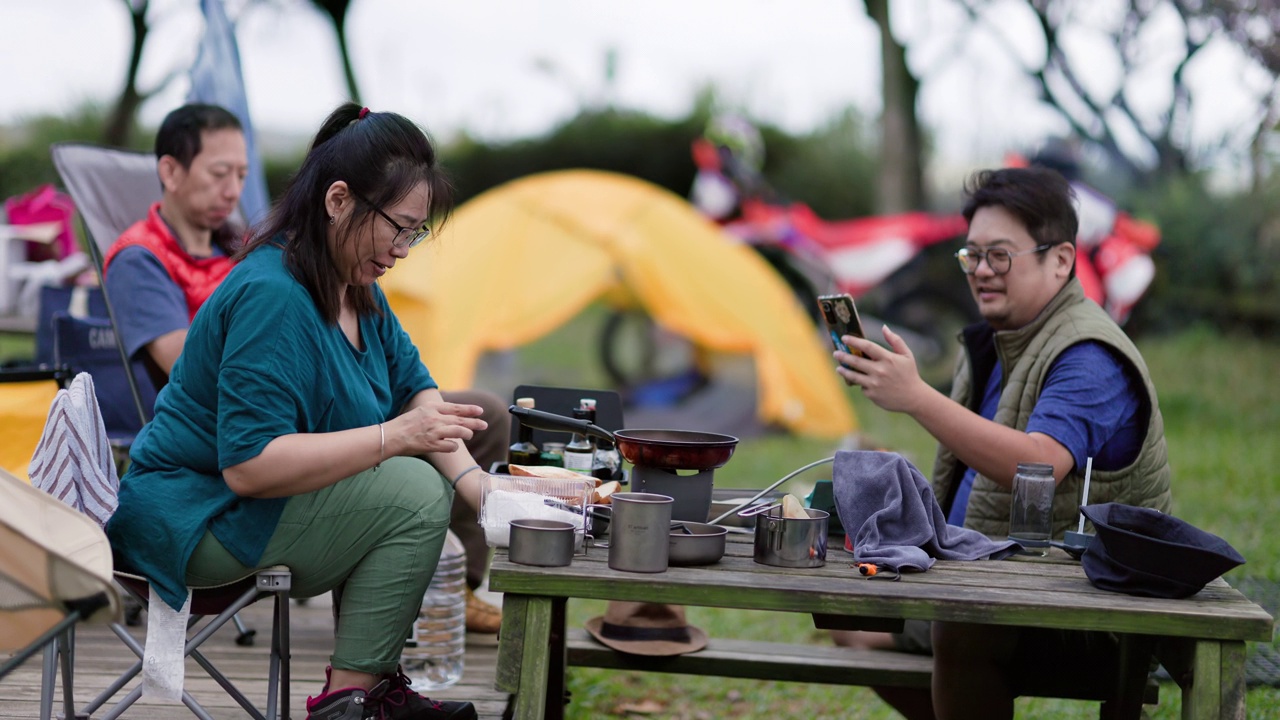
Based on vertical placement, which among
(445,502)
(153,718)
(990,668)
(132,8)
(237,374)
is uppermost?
(132,8)

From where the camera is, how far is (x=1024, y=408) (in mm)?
2549

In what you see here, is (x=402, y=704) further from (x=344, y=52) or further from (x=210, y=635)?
(x=344, y=52)

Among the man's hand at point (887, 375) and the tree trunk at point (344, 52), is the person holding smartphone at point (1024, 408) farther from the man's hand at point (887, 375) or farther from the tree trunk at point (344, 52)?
the tree trunk at point (344, 52)

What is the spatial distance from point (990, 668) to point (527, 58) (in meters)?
13.6

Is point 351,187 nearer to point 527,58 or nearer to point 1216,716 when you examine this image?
point 1216,716

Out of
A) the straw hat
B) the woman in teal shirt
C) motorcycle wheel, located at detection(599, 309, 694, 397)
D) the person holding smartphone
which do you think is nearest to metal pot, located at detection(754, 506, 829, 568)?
the person holding smartphone

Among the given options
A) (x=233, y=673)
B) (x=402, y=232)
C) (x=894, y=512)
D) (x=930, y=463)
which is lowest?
(x=233, y=673)

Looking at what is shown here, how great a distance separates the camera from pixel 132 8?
13.1 meters

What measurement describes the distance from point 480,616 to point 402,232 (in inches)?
57.5

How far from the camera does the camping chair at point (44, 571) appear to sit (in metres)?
1.60

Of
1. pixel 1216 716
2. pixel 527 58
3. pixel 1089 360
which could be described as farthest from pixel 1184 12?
pixel 1216 716

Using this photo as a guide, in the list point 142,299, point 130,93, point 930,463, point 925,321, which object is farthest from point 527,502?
point 130,93

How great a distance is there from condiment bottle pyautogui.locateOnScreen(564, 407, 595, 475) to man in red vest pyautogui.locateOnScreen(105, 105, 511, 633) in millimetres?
566

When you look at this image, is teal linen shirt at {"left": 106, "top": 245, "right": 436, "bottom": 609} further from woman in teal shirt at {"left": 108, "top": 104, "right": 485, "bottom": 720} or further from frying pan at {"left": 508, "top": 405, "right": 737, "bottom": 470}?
frying pan at {"left": 508, "top": 405, "right": 737, "bottom": 470}
